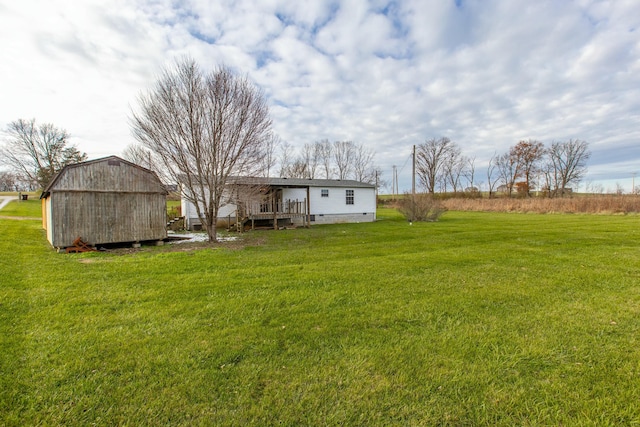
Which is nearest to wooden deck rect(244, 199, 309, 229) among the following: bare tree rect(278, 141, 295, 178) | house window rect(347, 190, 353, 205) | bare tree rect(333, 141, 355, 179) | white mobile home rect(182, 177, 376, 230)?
white mobile home rect(182, 177, 376, 230)

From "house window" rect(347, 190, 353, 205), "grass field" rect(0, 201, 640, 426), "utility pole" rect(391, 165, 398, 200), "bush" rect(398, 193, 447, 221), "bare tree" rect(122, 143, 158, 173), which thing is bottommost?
"grass field" rect(0, 201, 640, 426)

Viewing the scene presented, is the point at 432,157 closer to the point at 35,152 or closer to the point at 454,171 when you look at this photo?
the point at 454,171

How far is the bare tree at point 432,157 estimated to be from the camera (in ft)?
152

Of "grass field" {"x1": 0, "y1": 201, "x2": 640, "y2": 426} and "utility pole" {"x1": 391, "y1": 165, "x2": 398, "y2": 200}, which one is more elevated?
"utility pole" {"x1": 391, "y1": 165, "x2": 398, "y2": 200}

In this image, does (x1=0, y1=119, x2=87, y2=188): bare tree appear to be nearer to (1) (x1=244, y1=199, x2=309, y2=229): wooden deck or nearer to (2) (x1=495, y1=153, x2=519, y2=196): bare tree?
(1) (x1=244, y1=199, x2=309, y2=229): wooden deck

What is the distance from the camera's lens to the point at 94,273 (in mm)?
6266

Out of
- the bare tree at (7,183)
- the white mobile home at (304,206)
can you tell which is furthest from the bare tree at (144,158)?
the bare tree at (7,183)

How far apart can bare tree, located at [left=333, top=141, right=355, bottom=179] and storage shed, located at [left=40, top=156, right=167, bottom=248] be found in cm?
3438

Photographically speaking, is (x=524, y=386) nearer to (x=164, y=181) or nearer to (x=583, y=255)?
(x=583, y=255)

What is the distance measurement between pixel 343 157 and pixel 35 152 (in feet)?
125

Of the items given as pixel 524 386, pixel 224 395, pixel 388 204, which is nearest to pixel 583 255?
pixel 524 386

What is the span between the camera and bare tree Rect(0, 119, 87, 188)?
112 ft

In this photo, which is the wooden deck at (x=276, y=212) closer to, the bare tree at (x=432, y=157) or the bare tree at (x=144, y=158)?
the bare tree at (x=144, y=158)

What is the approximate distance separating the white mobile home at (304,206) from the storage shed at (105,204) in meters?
4.46
